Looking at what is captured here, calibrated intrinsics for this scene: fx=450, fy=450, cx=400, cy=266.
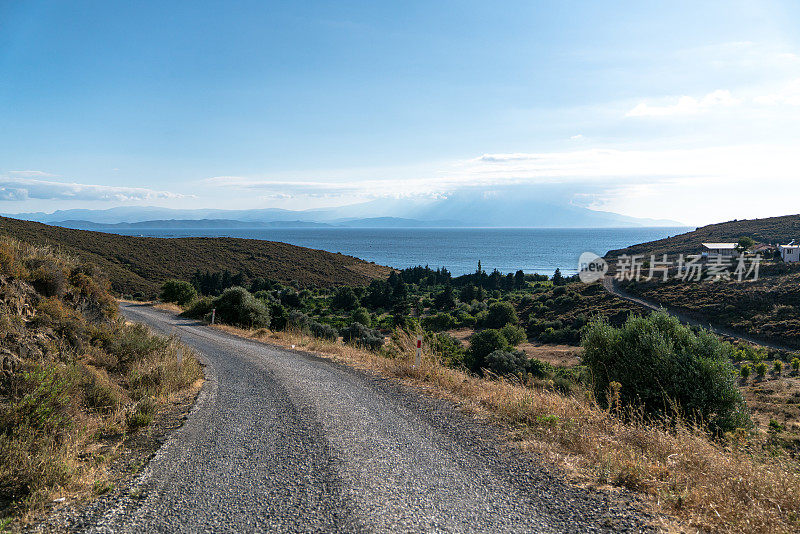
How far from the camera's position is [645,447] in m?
4.54

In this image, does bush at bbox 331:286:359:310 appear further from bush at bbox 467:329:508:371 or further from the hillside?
the hillside

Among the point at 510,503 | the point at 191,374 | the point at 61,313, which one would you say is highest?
the point at 61,313

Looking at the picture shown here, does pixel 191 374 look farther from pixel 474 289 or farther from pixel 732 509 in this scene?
pixel 474 289

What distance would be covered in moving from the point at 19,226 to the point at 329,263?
41.3m

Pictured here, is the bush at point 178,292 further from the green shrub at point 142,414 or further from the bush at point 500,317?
the bush at point 500,317

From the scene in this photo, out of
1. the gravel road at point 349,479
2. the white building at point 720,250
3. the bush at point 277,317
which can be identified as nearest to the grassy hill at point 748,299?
the white building at point 720,250

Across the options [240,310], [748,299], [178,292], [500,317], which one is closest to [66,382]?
[240,310]

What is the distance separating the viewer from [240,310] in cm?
2211

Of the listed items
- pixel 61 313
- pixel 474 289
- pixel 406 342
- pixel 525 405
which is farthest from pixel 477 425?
pixel 474 289

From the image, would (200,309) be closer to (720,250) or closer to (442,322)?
(442,322)

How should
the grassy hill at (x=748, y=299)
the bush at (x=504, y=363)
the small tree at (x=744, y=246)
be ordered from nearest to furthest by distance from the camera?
the bush at (x=504, y=363) < the grassy hill at (x=748, y=299) < the small tree at (x=744, y=246)

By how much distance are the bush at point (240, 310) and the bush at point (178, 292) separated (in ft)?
26.0

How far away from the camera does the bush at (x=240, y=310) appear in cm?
2186

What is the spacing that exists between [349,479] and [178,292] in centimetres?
2980
